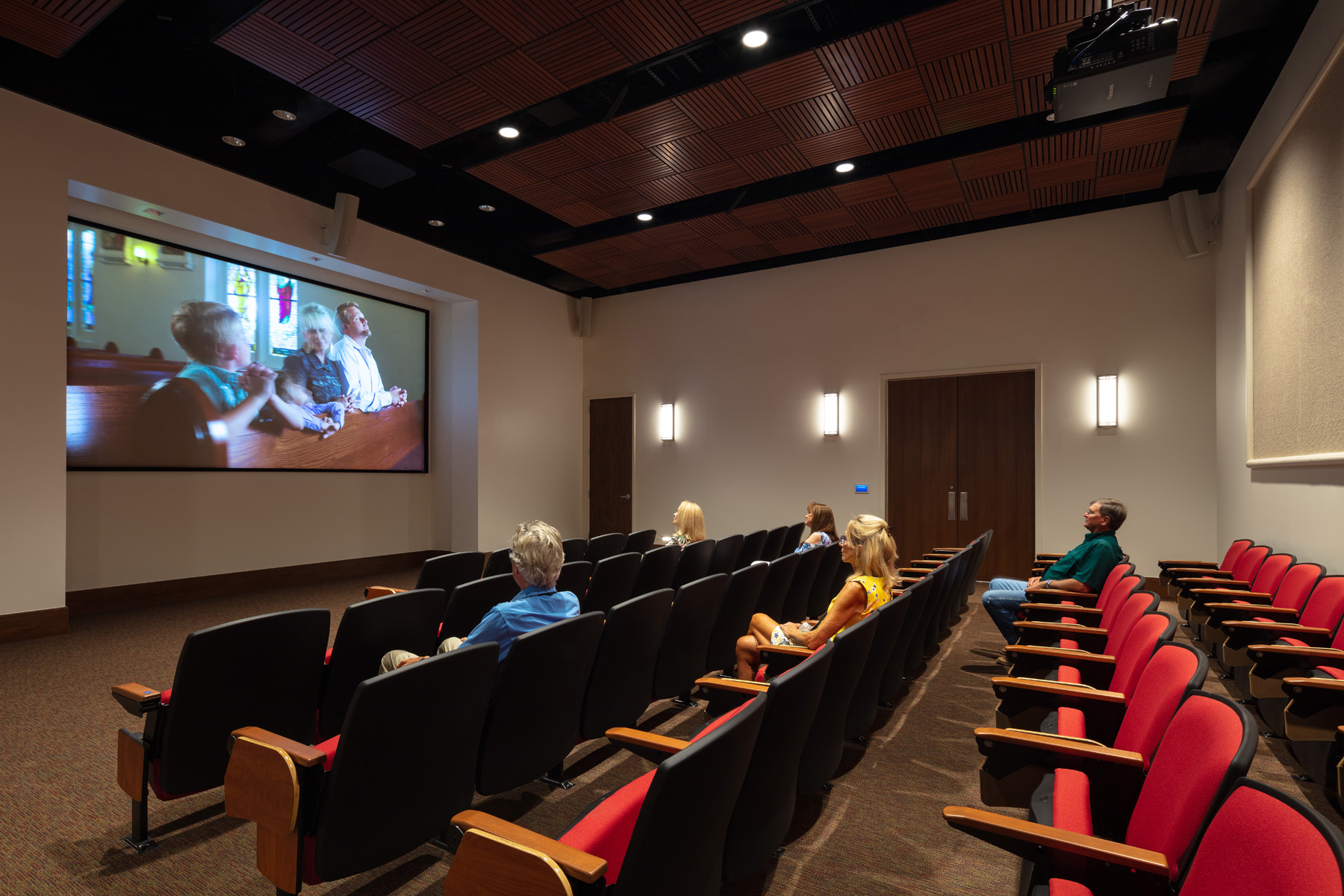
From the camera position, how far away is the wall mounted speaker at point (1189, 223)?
654 cm

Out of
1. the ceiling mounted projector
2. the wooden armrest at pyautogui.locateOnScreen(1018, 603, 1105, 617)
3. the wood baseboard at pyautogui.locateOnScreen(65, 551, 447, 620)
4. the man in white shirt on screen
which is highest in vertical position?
the ceiling mounted projector

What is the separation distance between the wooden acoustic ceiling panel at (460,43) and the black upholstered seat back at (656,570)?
11.2ft

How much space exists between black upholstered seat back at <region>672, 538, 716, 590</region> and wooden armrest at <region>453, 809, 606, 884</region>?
2.93 meters

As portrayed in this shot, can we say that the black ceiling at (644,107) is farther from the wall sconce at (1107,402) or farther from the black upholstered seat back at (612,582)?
the black upholstered seat back at (612,582)

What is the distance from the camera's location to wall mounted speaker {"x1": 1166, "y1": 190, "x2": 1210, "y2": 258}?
6.54 m

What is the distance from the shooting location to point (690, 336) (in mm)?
9734

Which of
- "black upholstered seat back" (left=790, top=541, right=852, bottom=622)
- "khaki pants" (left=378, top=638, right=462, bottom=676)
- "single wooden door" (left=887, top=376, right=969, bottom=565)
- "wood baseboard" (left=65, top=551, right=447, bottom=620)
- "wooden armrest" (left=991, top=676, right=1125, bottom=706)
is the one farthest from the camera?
"single wooden door" (left=887, top=376, right=969, bottom=565)

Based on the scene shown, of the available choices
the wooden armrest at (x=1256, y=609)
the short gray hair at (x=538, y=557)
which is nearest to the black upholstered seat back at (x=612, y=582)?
the short gray hair at (x=538, y=557)

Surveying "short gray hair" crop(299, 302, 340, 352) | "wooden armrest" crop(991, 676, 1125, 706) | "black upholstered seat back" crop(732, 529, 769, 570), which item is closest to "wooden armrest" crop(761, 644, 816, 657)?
"wooden armrest" crop(991, 676, 1125, 706)

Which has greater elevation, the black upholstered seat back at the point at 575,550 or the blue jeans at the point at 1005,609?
the black upholstered seat back at the point at 575,550

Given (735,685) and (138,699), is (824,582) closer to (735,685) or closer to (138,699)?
(735,685)

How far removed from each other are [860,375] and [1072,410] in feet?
7.67

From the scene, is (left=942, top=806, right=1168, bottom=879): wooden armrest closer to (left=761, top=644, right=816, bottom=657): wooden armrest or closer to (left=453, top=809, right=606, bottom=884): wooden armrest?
(left=453, top=809, right=606, bottom=884): wooden armrest

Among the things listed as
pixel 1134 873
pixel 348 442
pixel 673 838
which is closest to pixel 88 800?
pixel 673 838
